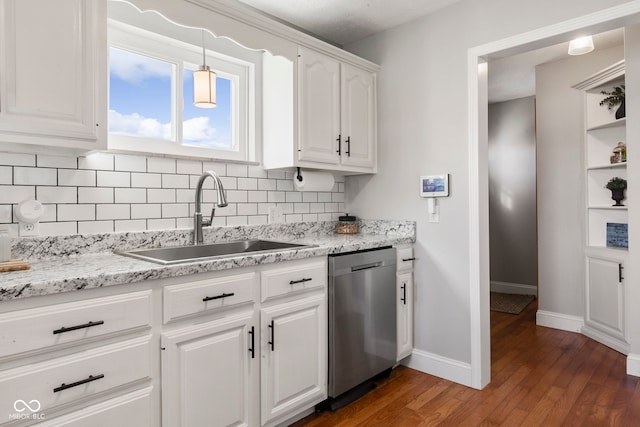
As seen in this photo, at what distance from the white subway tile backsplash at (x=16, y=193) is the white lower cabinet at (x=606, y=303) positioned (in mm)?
3819

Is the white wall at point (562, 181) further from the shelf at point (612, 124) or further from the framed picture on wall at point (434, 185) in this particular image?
the framed picture on wall at point (434, 185)

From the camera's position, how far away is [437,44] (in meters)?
2.63

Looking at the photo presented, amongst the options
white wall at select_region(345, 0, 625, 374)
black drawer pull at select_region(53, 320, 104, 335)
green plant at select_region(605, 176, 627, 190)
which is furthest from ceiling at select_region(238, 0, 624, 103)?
black drawer pull at select_region(53, 320, 104, 335)

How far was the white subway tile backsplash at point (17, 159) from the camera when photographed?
1.62 m

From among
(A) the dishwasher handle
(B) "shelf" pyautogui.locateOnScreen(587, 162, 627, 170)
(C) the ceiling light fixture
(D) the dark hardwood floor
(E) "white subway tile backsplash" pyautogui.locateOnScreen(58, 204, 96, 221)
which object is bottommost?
(D) the dark hardwood floor

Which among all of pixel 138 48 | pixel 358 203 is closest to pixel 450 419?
pixel 358 203

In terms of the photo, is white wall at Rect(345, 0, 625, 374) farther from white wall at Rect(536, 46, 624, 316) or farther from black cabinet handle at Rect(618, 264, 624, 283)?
white wall at Rect(536, 46, 624, 316)

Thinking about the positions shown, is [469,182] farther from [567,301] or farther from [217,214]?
[567,301]

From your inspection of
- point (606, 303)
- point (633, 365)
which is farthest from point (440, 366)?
point (606, 303)

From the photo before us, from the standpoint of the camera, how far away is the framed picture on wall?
100.0 inches

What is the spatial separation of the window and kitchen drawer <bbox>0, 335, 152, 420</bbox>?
1139mm

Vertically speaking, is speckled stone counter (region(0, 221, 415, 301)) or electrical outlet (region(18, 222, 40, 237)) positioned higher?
electrical outlet (region(18, 222, 40, 237))

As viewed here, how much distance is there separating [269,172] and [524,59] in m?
2.68

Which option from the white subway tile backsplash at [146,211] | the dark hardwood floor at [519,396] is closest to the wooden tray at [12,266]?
the white subway tile backsplash at [146,211]
